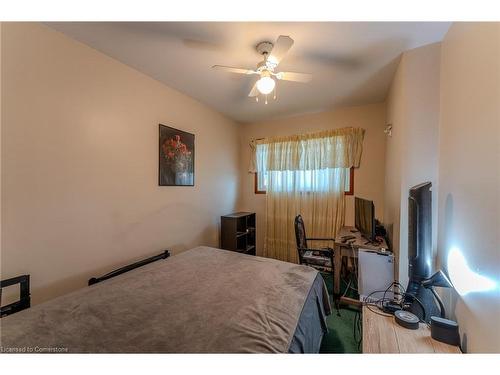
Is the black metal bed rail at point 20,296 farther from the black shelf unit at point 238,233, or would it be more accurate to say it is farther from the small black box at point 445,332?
the small black box at point 445,332

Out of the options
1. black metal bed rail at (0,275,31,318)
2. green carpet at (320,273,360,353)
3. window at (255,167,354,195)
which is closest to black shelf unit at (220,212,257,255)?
window at (255,167,354,195)

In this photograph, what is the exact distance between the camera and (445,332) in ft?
3.35

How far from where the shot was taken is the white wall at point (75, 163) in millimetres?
1354

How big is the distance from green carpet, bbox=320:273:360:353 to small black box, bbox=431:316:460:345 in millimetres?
775

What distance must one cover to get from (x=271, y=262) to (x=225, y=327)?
3.08ft

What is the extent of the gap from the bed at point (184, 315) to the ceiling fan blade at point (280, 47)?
1722 mm

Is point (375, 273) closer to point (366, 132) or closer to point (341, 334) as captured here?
point (341, 334)

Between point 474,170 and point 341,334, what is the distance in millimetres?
1644

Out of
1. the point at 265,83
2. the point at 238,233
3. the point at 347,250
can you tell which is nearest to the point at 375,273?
the point at 347,250

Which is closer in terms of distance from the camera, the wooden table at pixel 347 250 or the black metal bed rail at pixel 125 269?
the black metal bed rail at pixel 125 269

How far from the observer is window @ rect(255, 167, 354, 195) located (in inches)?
123

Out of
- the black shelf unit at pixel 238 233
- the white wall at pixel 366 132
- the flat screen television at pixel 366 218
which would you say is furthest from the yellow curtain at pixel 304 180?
the flat screen television at pixel 366 218
